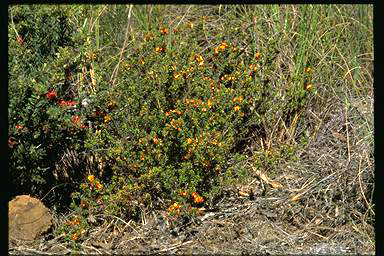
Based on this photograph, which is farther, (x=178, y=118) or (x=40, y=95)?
(x=178, y=118)

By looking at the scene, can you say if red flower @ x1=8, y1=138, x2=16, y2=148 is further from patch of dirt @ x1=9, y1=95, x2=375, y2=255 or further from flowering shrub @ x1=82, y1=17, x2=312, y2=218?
patch of dirt @ x1=9, y1=95, x2=375, y2=255

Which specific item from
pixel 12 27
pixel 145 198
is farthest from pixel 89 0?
pixel 145 198

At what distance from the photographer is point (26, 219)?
4715 mm

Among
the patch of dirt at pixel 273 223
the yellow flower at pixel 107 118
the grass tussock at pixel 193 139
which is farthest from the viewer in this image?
the yellow flower at pixel 107 118

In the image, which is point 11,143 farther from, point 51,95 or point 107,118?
point 107,118

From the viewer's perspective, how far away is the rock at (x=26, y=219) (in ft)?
15.4

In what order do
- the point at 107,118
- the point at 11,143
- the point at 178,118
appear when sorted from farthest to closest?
the point at 107,118 → the point at 178,118 → the point at 11,143

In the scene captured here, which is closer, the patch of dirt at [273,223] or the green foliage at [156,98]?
the patch of dirt at [273,223]

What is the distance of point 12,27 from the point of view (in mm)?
5180

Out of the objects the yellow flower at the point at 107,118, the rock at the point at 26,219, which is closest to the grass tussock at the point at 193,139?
the yellow flower at the point at 107,118

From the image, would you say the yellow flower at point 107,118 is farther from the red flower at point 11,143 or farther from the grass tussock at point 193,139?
the red flower at point 11,143

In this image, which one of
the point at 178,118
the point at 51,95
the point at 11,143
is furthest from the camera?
the point at 178,118

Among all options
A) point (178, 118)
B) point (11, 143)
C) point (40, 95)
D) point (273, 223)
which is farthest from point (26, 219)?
point (273, 223)
